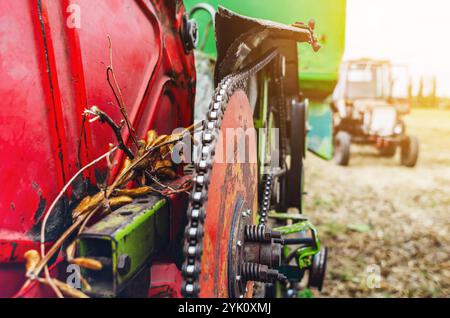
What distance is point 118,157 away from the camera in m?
1.35

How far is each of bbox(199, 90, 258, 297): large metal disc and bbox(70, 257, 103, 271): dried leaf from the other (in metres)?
0.24

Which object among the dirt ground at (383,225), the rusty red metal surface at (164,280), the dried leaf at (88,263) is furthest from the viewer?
the dirt ground at (383,225)

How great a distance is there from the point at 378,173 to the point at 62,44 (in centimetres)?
766

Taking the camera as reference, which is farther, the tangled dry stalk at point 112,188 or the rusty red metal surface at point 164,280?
the rusty red metal surface at point 164,280

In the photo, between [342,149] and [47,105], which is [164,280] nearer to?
[47,105]

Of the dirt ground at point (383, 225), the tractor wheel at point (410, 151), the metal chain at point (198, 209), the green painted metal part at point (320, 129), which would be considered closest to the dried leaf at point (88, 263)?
the metal chain at point (198, 209)

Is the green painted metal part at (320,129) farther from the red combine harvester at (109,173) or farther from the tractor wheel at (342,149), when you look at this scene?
the tractor wheel at (342,149)

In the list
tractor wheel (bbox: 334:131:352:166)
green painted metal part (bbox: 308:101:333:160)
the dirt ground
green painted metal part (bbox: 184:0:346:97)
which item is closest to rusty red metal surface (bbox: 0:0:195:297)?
green painted metal part (bbox: 184:0:346:97)

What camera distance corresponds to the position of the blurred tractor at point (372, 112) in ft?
28.3

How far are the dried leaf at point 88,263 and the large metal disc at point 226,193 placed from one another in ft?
0.79

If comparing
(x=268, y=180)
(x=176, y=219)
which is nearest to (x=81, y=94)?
(x=176, y=219)

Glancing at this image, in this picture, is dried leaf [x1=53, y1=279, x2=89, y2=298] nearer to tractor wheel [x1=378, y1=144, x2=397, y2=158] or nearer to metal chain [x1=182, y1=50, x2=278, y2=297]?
metal chain [x1=182, y1=50, x2=278, y2=297]

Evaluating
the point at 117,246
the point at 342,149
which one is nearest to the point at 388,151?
the point at 342,149

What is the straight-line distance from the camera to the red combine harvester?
94 centimetres
